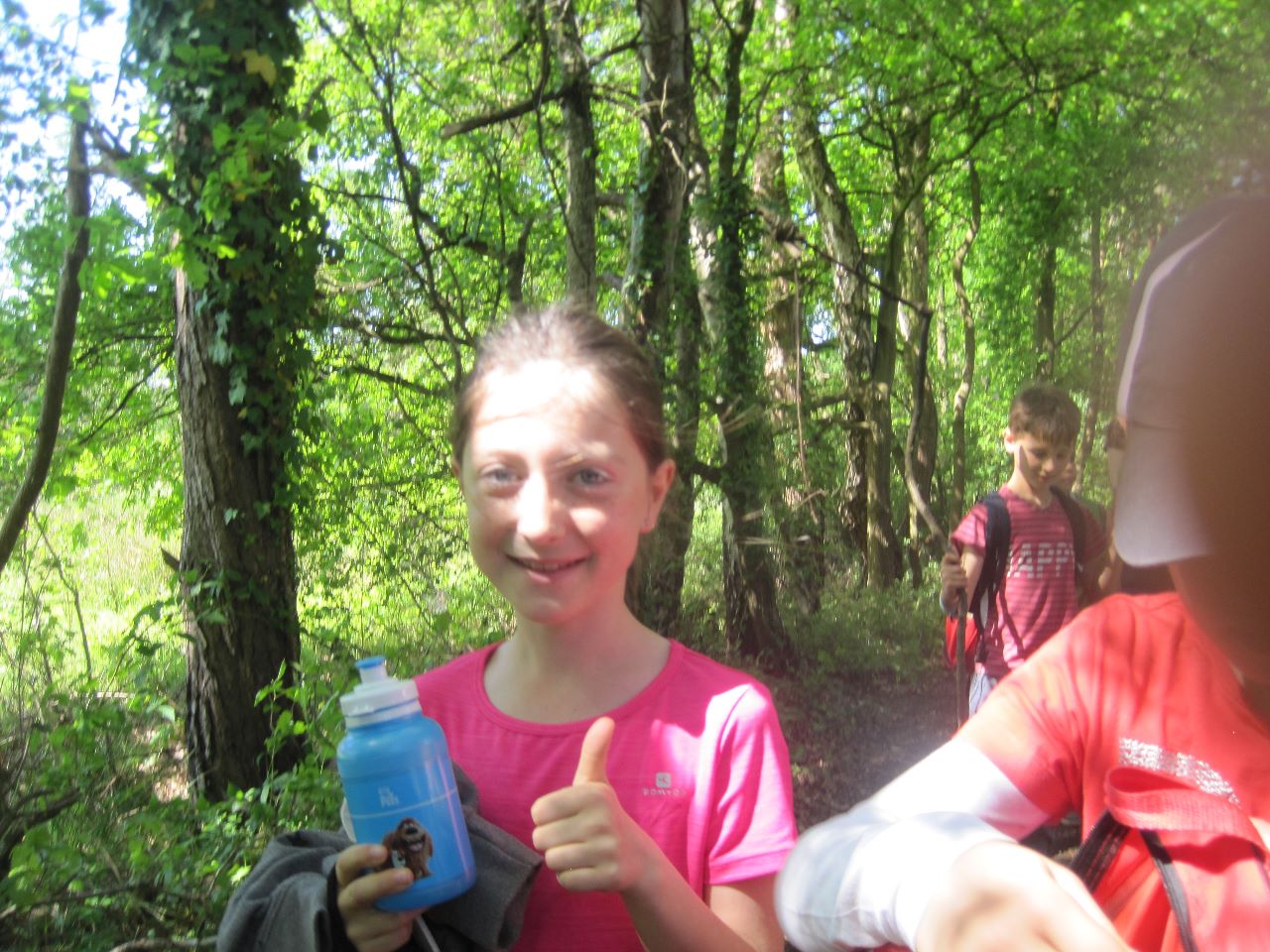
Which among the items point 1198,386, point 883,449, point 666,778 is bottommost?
point 883,449

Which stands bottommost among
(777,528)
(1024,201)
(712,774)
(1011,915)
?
(777,528)

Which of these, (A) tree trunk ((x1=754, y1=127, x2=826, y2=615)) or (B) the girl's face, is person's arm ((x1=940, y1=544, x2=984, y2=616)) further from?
(A) tree trunk ((x1=754, y1=127, x2=826, y2=615))

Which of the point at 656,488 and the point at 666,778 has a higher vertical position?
the point at 656,488

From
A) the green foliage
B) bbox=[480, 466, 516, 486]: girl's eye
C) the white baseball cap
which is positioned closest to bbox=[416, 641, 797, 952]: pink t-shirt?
bbox=[480, 466, 516, 486]: girl's eye

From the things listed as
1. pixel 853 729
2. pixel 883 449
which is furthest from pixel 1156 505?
pixel 883 449

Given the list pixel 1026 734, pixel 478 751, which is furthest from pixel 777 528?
pixel 1026 734

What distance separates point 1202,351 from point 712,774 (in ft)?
2.91

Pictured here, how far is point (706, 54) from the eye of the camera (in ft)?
20.3

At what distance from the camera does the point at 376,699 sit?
41.6 inches

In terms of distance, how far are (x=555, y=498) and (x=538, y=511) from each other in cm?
3

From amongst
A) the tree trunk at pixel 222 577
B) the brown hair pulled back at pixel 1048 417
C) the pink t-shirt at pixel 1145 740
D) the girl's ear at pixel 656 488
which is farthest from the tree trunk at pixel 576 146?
the pink t-shirt at pixel 1145 740

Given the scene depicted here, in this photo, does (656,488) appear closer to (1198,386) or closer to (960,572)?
(1198,386)

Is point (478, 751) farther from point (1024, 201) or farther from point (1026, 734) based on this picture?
point (1024, 201)

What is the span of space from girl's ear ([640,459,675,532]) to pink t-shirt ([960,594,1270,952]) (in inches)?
28.1
